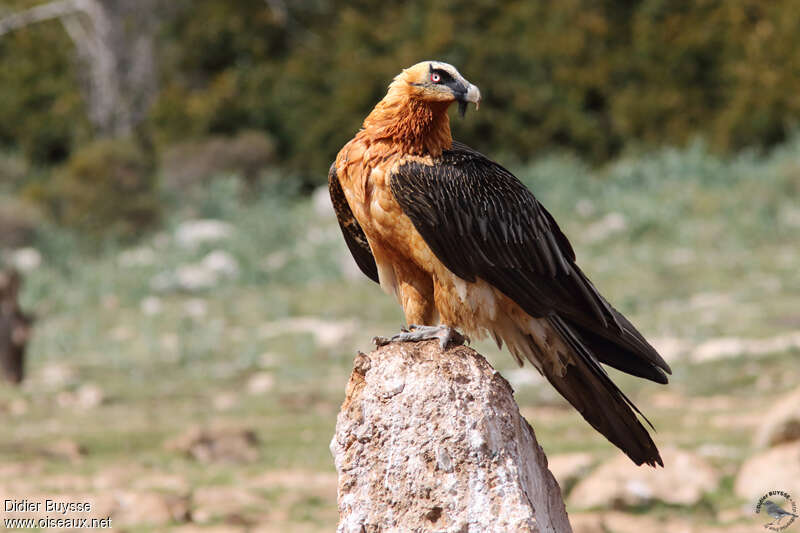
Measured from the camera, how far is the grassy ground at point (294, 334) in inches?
332

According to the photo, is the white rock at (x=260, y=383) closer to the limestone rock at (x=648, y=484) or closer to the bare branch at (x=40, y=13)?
the limestone rock at (x=648, y=484)

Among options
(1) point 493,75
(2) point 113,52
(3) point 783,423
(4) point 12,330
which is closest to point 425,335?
(3) point 783,423

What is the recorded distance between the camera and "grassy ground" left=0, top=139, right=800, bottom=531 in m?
8.45

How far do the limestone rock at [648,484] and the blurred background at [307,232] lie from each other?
2 cm

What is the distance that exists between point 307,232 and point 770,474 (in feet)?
36.3

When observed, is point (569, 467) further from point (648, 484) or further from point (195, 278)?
point (195, 278)

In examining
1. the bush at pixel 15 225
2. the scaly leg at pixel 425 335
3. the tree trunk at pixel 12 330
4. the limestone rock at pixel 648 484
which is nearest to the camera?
the scaly leg at pixel 425 335

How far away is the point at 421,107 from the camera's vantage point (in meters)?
4.54

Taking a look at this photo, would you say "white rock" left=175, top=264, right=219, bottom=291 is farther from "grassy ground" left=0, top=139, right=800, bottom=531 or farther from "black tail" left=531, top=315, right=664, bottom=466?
"black tail" left=531, top=315, right=664, bottom=466

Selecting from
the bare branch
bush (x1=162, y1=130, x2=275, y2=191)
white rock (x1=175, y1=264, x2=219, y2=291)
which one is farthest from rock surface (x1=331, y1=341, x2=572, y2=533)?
the bare branch

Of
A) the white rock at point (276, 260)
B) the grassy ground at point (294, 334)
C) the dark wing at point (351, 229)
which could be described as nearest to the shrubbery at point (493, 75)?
the grassy ground at point (294, 334)

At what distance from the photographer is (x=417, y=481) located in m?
4.25

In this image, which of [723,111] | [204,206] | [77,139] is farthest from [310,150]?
[723,111]

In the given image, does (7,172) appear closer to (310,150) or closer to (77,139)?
(77,139)
